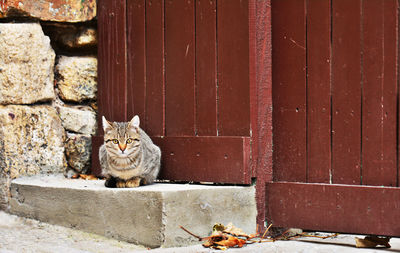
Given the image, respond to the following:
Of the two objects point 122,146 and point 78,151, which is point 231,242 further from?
point 78,151

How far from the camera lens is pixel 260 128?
3.11 m

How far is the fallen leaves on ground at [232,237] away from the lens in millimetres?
2719

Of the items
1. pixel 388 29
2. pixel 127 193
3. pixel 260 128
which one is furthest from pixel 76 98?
pixel 388 29

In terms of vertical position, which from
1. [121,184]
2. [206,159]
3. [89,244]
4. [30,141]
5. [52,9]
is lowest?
[89,244]

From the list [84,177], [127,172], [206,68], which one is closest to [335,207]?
[206,68]

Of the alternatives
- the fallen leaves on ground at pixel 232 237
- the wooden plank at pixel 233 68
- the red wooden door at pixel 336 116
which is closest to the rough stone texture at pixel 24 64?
the wooden plank at pixel 233 68

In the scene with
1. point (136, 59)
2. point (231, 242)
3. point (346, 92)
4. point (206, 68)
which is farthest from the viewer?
point (136, 59)

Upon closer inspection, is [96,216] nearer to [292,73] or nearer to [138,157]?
[138,157]

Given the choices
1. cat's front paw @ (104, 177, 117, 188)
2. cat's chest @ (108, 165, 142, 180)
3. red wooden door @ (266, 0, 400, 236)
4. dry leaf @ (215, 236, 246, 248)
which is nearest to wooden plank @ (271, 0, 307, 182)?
red wooden door @ (266, 0, 400, 236)

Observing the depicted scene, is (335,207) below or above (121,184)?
below

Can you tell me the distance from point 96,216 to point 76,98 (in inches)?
42.9

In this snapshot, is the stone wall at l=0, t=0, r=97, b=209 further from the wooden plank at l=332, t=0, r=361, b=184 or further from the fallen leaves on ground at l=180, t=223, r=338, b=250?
the wooden plank at l=332, t=0, r=361, b=184

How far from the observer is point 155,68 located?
135 inches

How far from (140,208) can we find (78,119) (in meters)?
1.19
